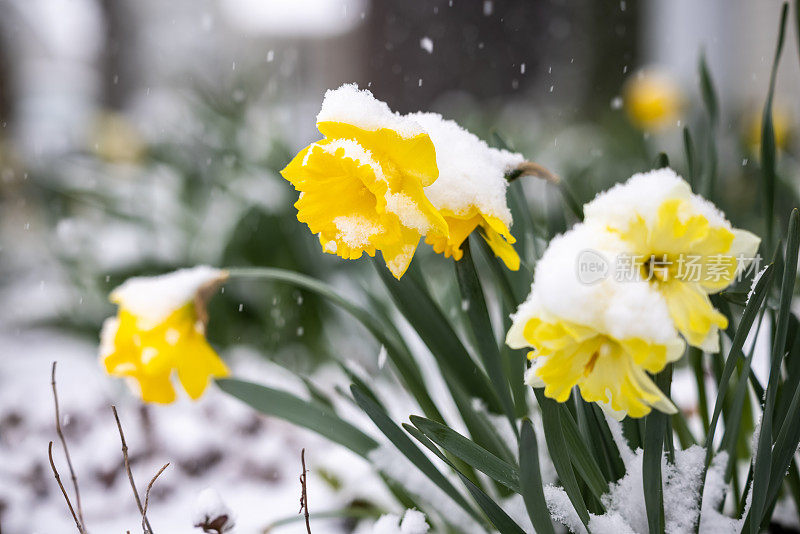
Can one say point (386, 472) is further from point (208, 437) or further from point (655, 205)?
point (208, 437)

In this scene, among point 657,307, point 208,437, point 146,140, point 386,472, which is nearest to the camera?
point 657,307

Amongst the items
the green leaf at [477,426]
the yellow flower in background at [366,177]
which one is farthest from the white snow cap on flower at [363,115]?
the green leaf at [477,426]

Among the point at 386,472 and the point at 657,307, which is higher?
the point at 657,307

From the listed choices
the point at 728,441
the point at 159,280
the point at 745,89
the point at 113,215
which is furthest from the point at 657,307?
the point at 745,89

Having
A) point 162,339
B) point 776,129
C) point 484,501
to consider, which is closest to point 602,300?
point 484,501

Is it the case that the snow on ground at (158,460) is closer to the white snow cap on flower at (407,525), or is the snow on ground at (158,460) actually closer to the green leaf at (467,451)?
the white snow cap on flower at (407,525)

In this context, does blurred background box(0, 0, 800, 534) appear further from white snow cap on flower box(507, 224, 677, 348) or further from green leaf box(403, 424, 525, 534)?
white snow cap on flower box(507, 224, 677, 348)

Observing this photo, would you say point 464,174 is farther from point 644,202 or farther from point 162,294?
point 162,294
